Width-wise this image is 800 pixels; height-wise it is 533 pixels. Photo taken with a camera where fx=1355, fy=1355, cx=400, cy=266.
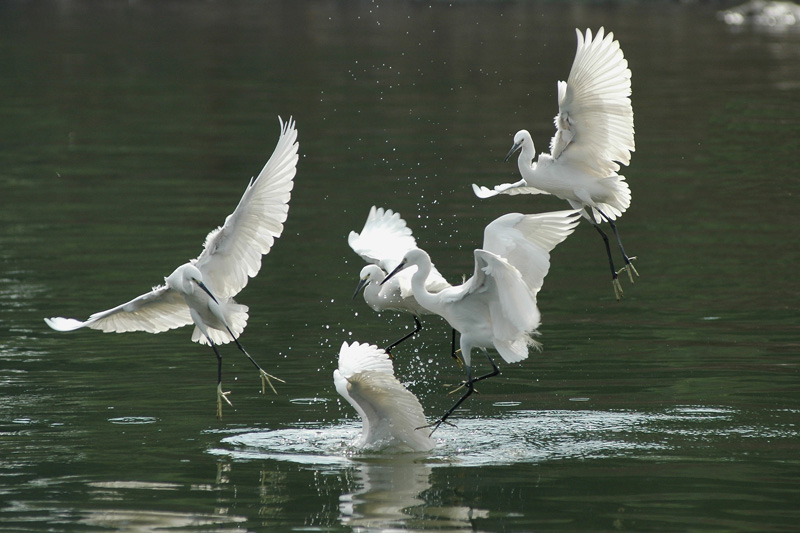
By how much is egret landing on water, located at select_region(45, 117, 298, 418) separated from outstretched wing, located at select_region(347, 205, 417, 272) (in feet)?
4.09

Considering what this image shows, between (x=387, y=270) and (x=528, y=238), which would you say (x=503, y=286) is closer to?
(x=528, y=238)

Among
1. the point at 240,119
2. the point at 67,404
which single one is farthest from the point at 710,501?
the point at 240,119

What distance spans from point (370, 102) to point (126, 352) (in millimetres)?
20966

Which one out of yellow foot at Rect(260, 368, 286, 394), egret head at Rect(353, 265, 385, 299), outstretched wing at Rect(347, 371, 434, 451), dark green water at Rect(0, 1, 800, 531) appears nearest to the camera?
dark green water at Rect(0, 1, 800, 531)

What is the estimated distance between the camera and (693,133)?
1085 inches

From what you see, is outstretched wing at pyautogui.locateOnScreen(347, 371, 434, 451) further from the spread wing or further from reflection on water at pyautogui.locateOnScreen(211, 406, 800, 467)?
the spread wing

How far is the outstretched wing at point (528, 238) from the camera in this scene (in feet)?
32.1

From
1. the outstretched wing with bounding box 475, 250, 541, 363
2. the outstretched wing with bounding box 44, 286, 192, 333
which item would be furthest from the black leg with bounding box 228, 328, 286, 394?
the outstretched wing with bounding box 475, 250, 541, 363

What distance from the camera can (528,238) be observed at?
33.4 feet

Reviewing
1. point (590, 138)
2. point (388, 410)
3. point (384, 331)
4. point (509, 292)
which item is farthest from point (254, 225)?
point (384, 331)

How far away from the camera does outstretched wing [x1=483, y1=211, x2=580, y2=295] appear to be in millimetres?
9797

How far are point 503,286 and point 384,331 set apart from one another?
4332 mm

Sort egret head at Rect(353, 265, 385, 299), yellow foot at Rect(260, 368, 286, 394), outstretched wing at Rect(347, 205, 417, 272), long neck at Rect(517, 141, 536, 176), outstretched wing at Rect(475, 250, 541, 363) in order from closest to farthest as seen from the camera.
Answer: outstretched wing at Rect(475, 250, 541, 363) → yellow foot at Rect(260, 368, 286, 394) → egret head at Rect(353, 265, 385, 299) → long neck at Rect(517, 141, 536, 176) → outstretched wing at Rect(347, 205, 417, 272)

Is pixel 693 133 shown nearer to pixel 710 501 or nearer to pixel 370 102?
pixel 370 102
